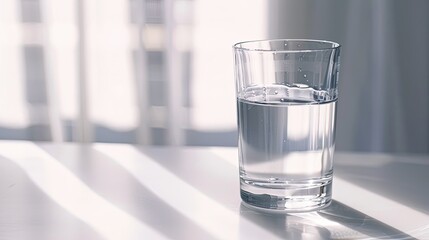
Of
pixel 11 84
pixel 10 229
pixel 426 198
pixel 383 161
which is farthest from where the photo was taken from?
pixel 11 84

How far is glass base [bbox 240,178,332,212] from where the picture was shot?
0.65 meters

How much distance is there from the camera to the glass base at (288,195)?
2.14ft

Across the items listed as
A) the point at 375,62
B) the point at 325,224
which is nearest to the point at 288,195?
the point at 325,224

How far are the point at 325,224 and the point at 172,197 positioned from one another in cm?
15

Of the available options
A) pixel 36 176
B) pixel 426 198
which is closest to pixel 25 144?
pixel 36 176

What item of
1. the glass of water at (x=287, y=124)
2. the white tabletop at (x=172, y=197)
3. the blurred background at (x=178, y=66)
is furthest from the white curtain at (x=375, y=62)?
the glass of water at (x=287, y=124)

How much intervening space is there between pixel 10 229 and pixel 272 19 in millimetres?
1156

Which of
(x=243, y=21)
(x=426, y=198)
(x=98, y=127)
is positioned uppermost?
(x=243, y=21)

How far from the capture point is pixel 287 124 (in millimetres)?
642

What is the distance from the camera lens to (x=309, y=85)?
0.66m

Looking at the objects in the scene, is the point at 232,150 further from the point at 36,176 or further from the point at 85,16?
the point at 85,16

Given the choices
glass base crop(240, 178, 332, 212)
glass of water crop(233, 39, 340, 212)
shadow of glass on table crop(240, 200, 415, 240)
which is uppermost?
glass of water crop(233, 39, 340, 212)

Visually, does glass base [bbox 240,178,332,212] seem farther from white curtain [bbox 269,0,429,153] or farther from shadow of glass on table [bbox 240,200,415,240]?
white curtain [bbox 269,0,429,153]

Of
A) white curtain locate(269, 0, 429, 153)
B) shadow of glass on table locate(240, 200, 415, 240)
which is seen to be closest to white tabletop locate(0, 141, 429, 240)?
shadow of glass on table locate(240, 200, 415, 240)
